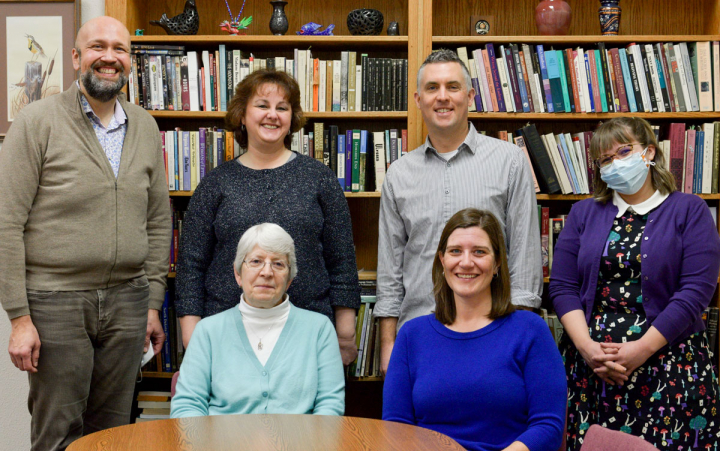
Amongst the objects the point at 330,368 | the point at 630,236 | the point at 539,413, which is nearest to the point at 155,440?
the point at 330,368

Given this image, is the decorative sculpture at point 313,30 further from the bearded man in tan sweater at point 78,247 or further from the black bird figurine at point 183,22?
the bearded man in tan sweater at point 78,247

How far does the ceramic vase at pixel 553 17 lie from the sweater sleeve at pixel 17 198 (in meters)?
2.08

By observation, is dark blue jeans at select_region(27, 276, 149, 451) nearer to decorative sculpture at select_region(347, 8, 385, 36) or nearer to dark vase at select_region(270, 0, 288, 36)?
dark vase at select_region(270, 0, 288, 36)

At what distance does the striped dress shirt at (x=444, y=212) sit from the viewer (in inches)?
89.3

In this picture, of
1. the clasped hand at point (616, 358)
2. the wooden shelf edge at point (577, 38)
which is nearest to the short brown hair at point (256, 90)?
the wooden shelf edge at point (577, 38)

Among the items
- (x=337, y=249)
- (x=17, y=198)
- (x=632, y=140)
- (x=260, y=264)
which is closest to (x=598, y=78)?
(x=632, y=140)

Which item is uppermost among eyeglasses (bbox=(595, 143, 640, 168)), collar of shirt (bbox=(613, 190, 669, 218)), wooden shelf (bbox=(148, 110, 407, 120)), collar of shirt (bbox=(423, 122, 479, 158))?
wooden shelf (bbox=(148, 110, 407, 120))

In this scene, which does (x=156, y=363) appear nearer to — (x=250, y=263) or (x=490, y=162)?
(x=250, y=263)

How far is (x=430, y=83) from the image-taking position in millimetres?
2363

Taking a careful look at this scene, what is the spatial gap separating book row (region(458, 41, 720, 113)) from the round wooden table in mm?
1724

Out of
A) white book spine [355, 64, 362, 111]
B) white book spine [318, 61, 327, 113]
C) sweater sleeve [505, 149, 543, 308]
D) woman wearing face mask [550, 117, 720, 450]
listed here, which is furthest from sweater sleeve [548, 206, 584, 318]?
white book spine [318, 61, 327, 113]

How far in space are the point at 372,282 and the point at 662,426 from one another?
1294 mm

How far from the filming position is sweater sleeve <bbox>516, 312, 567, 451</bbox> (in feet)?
5.50

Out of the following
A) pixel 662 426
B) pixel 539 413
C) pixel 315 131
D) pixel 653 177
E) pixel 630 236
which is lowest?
pixel 662 426
